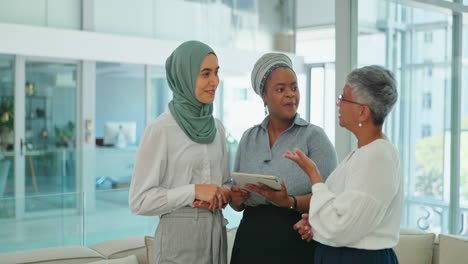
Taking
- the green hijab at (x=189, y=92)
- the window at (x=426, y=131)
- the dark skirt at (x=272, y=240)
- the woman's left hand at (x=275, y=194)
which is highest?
the green hijab at (x=189, y=92)

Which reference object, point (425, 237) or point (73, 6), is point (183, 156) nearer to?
point (425, 237)

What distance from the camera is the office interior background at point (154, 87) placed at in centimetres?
386

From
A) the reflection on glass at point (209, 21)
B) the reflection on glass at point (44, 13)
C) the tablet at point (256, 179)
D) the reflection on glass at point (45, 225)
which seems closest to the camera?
the tablet at point (256, 179)

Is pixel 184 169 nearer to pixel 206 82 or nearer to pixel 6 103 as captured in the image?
pixel 206 82

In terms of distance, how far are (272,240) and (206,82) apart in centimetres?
69

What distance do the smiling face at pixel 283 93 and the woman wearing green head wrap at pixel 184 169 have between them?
269 millimetres

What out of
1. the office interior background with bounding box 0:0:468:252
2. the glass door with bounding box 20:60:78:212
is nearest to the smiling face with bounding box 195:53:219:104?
the office interior background with bounding box 0:0:468:252

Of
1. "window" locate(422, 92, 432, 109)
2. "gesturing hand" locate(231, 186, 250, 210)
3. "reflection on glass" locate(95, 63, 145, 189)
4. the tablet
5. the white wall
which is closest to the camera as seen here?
the tablet

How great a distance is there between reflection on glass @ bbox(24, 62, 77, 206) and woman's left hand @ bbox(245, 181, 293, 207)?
20.9 feet

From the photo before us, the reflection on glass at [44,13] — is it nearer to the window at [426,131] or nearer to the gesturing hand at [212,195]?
the window at [426,131]

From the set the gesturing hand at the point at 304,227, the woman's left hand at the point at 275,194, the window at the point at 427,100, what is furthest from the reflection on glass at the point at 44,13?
the gesturing hand at the point at 304,227

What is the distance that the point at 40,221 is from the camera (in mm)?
3562

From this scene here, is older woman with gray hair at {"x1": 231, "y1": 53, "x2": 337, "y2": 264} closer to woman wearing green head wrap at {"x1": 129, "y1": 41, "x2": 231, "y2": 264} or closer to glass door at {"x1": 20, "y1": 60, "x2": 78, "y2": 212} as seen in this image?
woman wearing green head wrap at {"x1": 129, "y1": 41, "x2": 231, "y2": 264}

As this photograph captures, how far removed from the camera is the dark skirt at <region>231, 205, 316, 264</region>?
2242 mm
